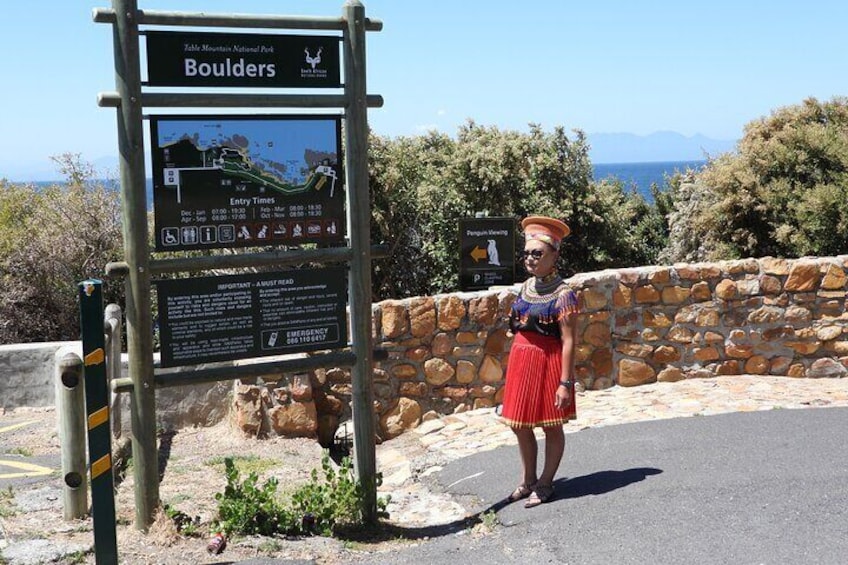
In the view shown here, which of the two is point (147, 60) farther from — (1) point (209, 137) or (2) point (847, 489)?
(2) point (847, 489)

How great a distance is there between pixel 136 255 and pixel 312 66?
5.36 feet

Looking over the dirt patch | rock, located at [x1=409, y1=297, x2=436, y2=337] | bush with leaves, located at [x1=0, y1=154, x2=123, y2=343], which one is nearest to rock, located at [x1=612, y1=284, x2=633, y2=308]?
rock, located at [x1=409, y1=297, x2=436, y2=337]

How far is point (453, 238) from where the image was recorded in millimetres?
14133

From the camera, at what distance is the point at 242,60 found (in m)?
5.93

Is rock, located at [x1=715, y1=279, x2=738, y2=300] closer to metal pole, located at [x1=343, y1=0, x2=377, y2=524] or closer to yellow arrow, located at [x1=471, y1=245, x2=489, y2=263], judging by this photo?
yellow arrow, located at [x1=471, y1=245, x2=489, y2=263]

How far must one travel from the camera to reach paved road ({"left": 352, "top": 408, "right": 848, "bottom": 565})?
5.24m

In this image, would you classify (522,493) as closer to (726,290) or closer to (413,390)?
(413,390)

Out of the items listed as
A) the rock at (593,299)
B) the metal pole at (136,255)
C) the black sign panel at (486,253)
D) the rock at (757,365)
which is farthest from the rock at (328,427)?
the rock at (757,365)

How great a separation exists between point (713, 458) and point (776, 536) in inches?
60.3

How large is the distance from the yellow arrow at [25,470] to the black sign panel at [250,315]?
2472 mm

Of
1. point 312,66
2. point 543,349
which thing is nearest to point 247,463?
point 543,349

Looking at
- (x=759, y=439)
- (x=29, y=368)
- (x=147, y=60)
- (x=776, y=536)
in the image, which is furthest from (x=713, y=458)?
(x=29, y=368)

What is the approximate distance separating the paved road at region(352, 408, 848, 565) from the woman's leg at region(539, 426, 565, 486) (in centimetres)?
17

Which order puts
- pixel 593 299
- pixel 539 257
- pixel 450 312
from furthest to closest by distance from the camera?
pixel 593 299, pixel 450 312, pixel 539 257
